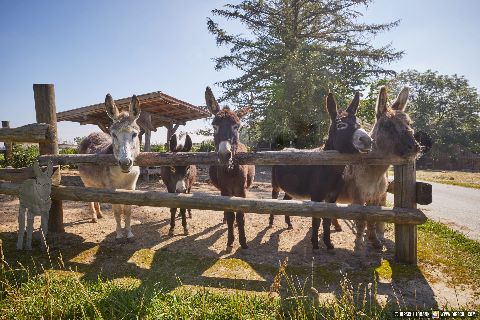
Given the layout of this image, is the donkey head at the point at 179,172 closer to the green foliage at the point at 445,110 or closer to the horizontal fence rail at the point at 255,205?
the horizontal fence rail at the point at 255,205

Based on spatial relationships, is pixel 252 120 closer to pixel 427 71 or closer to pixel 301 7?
pixel 301 7

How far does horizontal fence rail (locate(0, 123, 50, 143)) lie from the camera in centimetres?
458

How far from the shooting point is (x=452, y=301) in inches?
112

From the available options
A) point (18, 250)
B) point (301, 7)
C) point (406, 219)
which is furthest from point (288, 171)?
point (301, 7)

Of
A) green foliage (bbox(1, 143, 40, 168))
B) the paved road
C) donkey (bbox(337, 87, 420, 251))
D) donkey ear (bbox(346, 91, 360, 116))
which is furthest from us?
green foliage (bbox(1, 143, 40, 168))

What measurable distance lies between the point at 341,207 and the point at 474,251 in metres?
2.63

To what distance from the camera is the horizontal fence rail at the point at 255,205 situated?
3508 mm

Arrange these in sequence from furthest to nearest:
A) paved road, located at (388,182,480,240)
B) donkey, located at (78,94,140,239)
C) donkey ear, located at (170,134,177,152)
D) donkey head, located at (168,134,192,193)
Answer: paved road, located at (388,182,480,240), donkey ear, located at (170,134,177,152), donkey head, located at (168,134,192,193), donkey, located at (78,94,140,239)

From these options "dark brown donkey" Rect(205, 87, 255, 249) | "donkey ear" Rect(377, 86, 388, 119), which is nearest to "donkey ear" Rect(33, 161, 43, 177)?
"dark brown donkey" Rect(205, 87, 255, 249)

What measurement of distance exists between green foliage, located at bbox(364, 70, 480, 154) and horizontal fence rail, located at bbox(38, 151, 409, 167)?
4152 centimetres

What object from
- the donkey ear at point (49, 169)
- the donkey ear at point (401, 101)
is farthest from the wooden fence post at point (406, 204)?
the donkey ear at point (49, 169)

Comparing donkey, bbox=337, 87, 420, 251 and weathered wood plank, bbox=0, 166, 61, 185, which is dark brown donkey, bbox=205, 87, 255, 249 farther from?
weathered wood plank, bbox=0, 166, 61, 185

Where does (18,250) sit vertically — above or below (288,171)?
below

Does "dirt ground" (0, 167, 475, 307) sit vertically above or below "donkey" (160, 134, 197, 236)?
below
